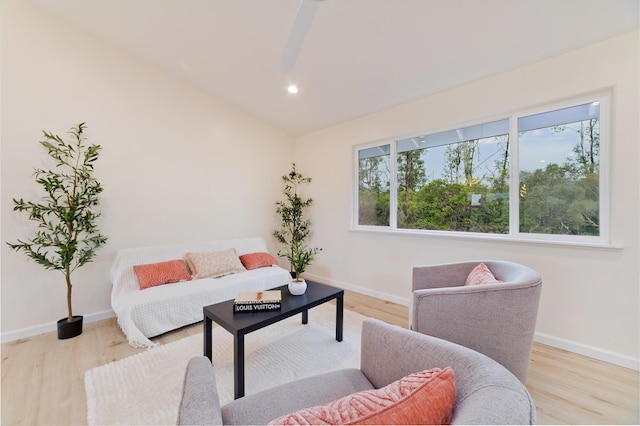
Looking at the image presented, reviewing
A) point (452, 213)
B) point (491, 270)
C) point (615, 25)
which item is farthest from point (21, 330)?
point (615, 25)

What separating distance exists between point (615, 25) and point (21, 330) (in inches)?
217

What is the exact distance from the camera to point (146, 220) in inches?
123

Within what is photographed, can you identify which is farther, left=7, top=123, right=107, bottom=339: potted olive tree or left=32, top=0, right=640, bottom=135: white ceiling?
left=7, top=123, right=107, bottom=339: potted olive tree

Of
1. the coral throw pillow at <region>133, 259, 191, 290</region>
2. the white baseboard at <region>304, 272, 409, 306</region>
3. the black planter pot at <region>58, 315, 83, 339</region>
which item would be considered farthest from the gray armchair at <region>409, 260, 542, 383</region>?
the black planter pot at <region>58, 315, 83, 339</region>

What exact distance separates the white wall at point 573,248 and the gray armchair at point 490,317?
41.1 inches

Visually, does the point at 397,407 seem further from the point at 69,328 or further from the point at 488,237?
the point at 69,328

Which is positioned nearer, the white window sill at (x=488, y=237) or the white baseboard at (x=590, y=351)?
the white baseboard at (x=590, y=351)

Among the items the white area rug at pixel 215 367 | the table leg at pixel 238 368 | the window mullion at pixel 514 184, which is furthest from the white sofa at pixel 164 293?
the window mullion at pixel 514 184

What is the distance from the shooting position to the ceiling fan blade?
4.34 ft

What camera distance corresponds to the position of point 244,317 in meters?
1.81

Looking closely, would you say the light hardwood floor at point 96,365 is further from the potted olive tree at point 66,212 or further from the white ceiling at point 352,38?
the white ceiling at point 352,38

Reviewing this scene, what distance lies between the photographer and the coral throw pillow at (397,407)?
0.58 metres

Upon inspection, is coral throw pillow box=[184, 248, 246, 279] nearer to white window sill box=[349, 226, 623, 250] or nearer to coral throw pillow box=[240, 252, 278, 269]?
coral throw pillow box=[240, 252, 278, 269]

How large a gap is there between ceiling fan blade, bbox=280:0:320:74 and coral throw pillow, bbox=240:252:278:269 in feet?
7.89
